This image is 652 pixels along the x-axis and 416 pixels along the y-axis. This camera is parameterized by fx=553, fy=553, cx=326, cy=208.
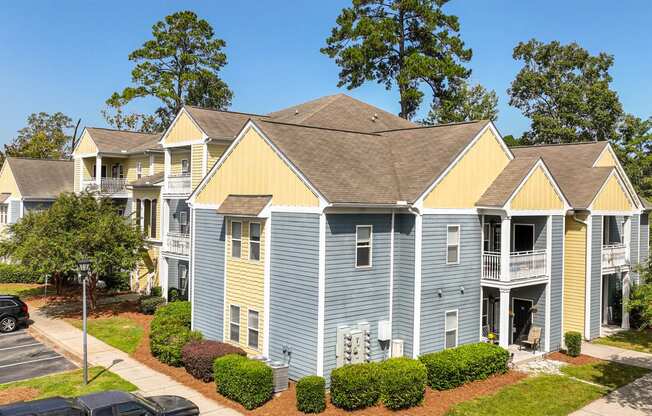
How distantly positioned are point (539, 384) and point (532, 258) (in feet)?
18.0

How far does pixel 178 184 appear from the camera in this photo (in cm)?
3130

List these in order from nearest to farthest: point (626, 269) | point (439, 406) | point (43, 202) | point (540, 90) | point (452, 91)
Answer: point (439, 406) → point (626, 269) → point (43, 202) → point (452, 91) → point (540, 90)

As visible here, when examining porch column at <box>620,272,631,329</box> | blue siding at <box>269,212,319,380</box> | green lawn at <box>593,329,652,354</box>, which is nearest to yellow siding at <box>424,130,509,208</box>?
blue siding at <box>269,212,319,380</box>

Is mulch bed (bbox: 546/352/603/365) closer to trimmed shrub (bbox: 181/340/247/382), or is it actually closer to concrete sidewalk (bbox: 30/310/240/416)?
trimmed shrub (bbox: 181/340/247/382)

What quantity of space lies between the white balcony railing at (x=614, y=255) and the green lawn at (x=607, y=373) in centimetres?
666

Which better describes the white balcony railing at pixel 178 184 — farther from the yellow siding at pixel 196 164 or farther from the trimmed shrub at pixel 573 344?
the trimmed shrub at pixel 573 344

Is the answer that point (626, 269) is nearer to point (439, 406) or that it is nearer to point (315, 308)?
point (439, 406)

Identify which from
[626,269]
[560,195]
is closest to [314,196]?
[560,195]

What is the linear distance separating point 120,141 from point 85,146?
8.23ft

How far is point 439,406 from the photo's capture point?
17.3 m

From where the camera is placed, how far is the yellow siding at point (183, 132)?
29.4 m

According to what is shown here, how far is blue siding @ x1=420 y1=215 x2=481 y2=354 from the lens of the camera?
790 inches

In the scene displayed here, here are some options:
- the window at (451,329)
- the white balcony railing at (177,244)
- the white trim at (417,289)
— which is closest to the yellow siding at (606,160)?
the window at (451,329)

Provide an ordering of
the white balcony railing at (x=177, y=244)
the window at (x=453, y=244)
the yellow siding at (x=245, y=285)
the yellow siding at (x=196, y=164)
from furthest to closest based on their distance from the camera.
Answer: the white balcony railing at (x=177, y=244)
the yellow siding at (x=196, y=164)
the window at (x=453, y=244)
the yellow siding at (x=245, y=285)
